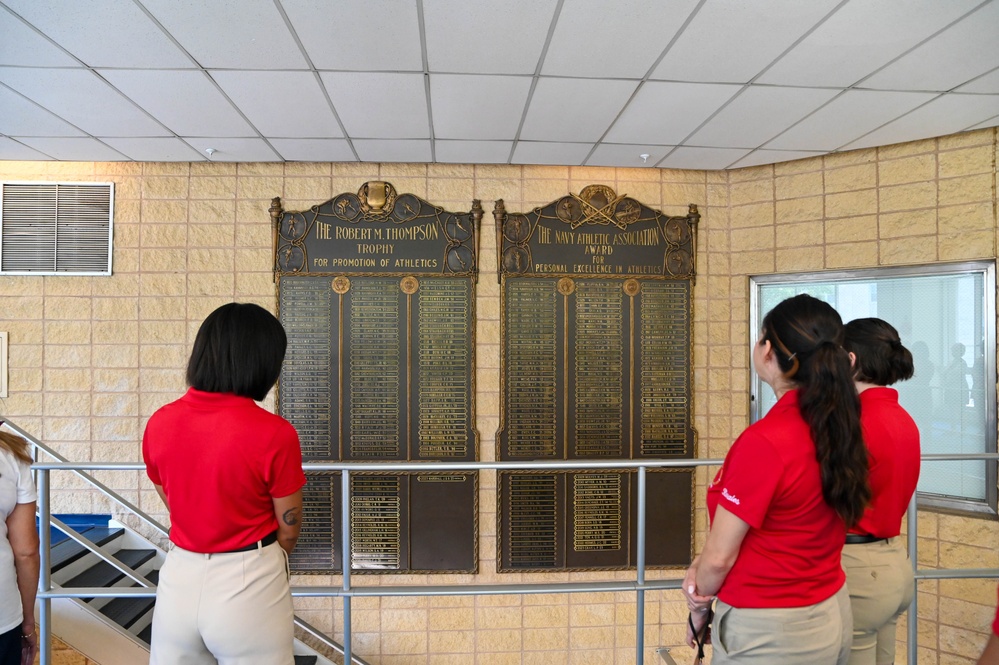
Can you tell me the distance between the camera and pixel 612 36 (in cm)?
192

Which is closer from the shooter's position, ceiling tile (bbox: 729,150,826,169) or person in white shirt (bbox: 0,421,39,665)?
person in white shirt (bbox: 0,421,39,665)

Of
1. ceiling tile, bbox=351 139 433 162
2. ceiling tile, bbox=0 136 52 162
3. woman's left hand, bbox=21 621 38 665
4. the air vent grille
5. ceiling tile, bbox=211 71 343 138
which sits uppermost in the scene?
ceiling tile, bbox=351 139 433 162

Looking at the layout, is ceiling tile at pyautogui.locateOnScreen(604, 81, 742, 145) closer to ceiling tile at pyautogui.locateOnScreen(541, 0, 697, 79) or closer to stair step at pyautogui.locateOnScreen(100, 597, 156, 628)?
ceiling tile at pyautogui.locateOnScreen(541, 0, 697, 79)

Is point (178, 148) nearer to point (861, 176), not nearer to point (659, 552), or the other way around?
point (659, 552)

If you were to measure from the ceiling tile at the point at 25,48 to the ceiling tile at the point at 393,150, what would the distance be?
131cm

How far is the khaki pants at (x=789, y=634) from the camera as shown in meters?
1.03

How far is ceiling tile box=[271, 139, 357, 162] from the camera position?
2.94 metres

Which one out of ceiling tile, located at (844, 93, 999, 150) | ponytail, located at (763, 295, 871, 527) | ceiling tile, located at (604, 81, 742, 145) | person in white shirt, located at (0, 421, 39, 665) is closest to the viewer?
ponytail, located at (763, 295, 871, 527)

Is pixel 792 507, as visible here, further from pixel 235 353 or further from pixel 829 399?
pixel 235 353

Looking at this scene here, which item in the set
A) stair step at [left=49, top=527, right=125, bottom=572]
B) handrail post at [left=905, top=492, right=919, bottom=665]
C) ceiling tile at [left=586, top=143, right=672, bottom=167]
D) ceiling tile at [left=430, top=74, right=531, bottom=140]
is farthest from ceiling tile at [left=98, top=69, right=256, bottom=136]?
handrail post at [left=905, top=492, right=919, bottom=665]

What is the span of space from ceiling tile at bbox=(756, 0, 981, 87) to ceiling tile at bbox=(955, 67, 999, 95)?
1.77ft

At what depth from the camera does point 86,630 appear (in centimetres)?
249

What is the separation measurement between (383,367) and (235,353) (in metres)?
2.16

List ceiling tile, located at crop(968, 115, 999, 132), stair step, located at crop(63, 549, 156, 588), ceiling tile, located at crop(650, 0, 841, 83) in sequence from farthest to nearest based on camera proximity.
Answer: stair step, located at crop(63, 549, 156, 588), ceiling tile, located at crop(968, 115, 999, 132), ceiling tile, located at crop(650, 0, 841, 83)
